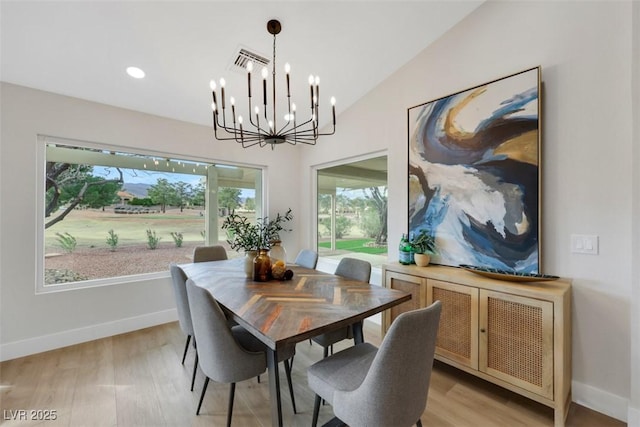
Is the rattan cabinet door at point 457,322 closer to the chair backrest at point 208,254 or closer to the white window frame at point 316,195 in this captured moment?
the white window frame at point 316,195

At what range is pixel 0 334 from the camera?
7.97ft

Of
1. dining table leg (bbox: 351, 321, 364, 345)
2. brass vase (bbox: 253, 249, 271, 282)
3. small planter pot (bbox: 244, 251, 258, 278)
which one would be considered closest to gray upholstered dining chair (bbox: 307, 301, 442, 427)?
dining table leg (bbox: 351, 321, 364, 345)

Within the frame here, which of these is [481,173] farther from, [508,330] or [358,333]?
[358,333]

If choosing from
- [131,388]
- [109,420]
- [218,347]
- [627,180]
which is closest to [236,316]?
[218,347]

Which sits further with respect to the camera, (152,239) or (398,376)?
(152,239)

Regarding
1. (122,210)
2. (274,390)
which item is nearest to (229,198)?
(122,210)

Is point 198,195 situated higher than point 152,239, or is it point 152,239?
point 198,195

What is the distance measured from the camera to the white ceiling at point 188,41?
6.73 ft

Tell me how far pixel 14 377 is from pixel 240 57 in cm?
334

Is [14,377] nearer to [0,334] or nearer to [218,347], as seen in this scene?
[0,334]

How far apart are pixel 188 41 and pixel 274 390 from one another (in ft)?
9.04

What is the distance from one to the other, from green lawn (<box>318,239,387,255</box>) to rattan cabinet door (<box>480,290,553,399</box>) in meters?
1.49

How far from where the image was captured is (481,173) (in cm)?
233

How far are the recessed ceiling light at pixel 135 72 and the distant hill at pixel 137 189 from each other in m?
1.28
